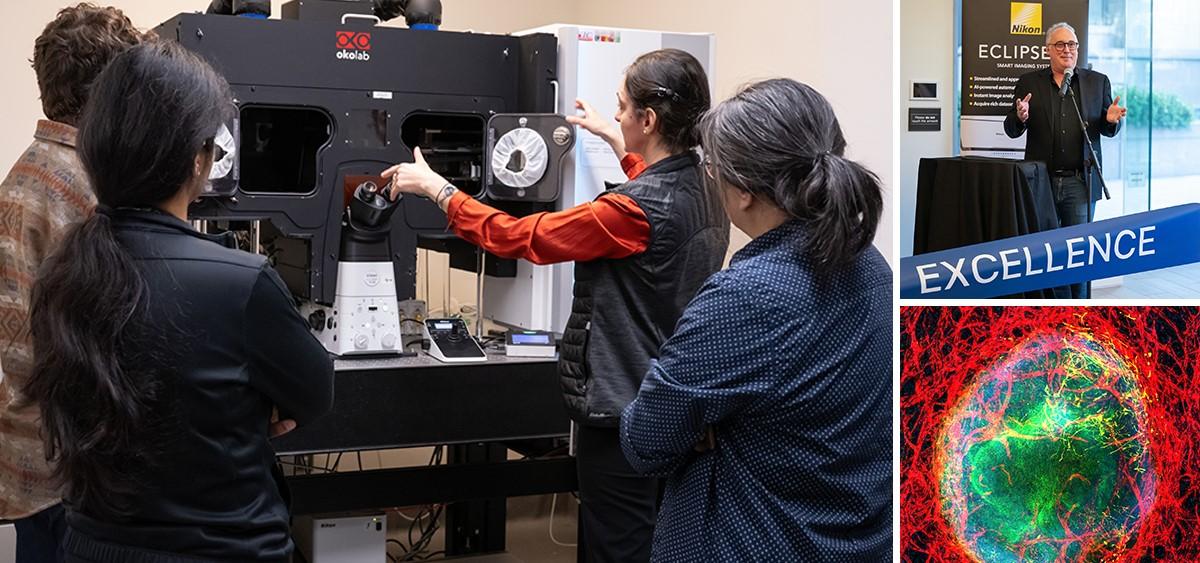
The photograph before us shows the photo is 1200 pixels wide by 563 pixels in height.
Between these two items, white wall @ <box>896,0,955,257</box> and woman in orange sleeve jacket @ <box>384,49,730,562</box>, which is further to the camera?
woman in orange sleeve jacket @ <box>384,49,730,562</box>

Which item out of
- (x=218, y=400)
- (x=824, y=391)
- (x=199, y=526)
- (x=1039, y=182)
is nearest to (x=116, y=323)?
(x=218, y=400)

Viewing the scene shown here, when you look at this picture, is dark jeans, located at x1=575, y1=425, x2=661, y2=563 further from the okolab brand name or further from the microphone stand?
the okolab brand name

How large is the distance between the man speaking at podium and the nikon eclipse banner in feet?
0.04

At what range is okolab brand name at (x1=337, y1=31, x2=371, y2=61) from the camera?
9.29 ft

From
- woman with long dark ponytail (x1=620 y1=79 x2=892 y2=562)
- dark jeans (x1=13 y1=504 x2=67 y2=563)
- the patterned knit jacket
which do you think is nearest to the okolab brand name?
the patterned knit jacket

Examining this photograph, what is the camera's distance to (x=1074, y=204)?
1.50 meters

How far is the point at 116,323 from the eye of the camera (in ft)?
4.47

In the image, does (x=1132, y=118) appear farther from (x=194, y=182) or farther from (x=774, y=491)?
(x=194, y=182)

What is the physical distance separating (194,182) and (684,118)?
108 centimetres

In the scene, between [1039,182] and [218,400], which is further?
[1039,182]

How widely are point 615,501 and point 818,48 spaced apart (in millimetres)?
1844

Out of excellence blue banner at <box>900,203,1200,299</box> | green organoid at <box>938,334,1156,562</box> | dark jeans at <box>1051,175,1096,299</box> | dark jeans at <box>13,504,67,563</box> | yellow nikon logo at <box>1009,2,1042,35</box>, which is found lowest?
dark jeans at <box>13,504,67,563</box>

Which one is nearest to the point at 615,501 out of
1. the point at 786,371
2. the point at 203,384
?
the point at 786,371

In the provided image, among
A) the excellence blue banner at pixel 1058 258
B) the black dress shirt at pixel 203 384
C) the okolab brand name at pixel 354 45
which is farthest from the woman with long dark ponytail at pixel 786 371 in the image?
the okolab brand name at pixel 354 45
